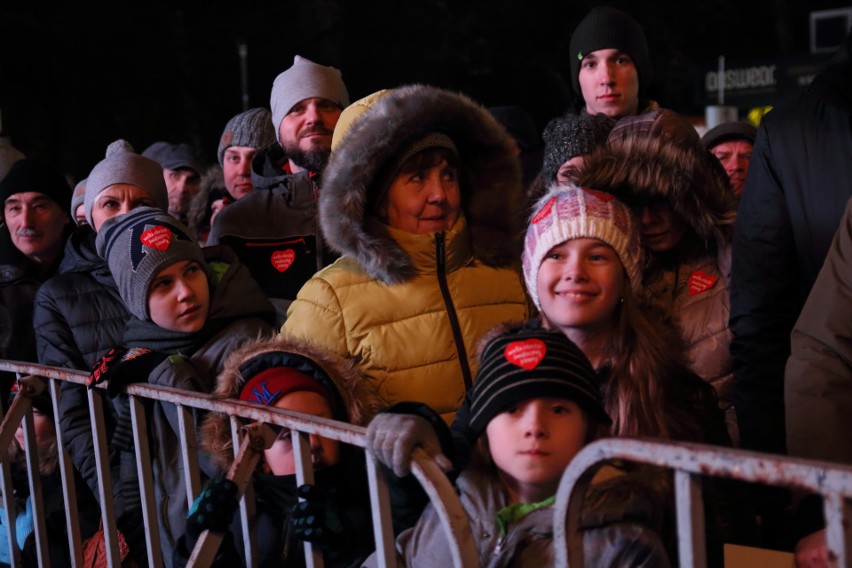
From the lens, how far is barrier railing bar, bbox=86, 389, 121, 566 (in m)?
3.09

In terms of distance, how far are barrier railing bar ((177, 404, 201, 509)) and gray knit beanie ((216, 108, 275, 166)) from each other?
2.77 m

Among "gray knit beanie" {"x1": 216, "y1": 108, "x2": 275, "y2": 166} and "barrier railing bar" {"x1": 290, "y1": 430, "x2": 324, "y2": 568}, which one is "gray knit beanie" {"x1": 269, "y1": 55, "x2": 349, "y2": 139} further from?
"barrier railing bar" {"x1": 290, "y1": 430, "x2": 324, "y2": 568}

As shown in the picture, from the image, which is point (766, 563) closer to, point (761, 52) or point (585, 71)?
point (585, 71)

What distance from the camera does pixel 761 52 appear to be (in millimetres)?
35500

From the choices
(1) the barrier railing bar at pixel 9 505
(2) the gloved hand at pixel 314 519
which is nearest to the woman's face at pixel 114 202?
(1) the barrier railing bar at pixel 9 505

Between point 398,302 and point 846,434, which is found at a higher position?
point 398,302

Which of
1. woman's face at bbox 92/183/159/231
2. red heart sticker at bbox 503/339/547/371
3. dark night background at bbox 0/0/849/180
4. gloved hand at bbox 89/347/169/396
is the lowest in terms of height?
gloved hand at bbox 89/347/169/396

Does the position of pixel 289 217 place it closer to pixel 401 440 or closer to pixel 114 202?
pixel 114 202

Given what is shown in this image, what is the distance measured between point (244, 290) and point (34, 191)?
182cm

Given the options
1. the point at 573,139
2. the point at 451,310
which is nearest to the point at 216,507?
the point at 451,310

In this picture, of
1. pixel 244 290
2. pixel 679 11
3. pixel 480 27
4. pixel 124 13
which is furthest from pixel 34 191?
pixel 679 11

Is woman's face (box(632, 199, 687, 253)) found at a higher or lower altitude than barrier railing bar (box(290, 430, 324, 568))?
higher

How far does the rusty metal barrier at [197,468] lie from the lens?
1925 mm

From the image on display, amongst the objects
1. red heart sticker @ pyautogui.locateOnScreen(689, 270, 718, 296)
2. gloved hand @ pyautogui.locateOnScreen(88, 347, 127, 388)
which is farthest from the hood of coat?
gloved hand @ pyautogui.locateOnScreen(88, 347, 127, 388)
